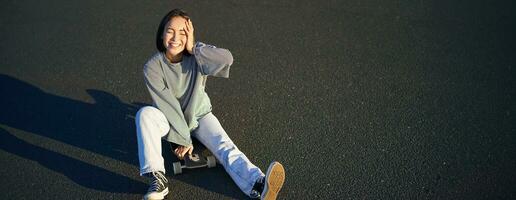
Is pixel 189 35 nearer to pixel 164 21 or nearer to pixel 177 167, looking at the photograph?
pixel 164 21

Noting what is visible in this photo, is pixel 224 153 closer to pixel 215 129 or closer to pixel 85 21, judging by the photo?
pixel 215 129

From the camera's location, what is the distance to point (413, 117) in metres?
3.98

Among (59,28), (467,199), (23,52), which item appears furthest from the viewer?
(59,28)

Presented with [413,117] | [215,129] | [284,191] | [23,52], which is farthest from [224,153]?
[23,52]

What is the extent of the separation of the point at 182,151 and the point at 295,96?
1172mm

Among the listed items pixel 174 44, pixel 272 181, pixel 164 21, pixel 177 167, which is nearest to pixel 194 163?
pixel 177 167

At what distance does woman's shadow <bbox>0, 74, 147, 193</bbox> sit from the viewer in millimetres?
3486

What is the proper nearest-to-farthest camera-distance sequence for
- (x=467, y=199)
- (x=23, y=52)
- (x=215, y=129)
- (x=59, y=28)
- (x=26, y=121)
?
(x=467, y=199)
(x=215, y=129)
(x=26, y=121)
(x=23, y=52)
(x=59, y=28)

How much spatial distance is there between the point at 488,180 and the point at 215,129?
190cm

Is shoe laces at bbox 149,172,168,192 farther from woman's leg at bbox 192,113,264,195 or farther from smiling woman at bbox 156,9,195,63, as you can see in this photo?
smiling woman at bbox 156,9,195,63

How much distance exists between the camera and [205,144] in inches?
141

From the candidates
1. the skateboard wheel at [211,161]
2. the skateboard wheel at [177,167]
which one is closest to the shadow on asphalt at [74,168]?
the skateboard wheel at [177,167]

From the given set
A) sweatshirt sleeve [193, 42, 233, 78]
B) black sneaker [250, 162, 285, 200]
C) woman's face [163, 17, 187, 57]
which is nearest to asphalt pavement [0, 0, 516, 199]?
black sneaker [250, 162, 285, 200]

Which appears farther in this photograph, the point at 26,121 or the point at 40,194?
the point at 26,121
